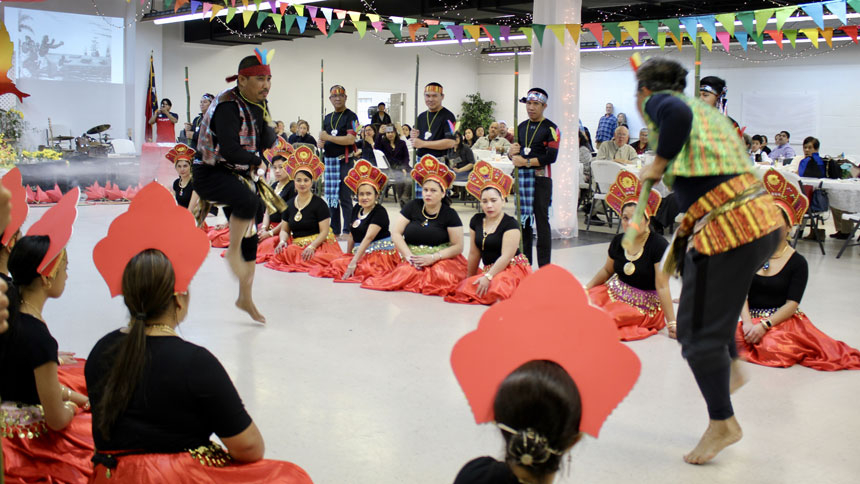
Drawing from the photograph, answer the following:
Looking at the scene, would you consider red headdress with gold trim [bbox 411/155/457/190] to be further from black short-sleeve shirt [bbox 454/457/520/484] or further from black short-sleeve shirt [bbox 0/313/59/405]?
black short-sleeve shirt [bbox 454/457/520/484]

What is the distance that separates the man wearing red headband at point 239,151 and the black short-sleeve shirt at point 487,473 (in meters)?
2.85

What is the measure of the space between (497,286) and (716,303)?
100 inches

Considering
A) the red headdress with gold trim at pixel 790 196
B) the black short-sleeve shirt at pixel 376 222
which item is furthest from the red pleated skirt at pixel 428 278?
the red headdress with gold trim at pixel 790 196

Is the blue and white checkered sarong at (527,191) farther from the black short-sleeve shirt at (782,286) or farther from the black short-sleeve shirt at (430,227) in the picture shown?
the black short-sleeve shirt at (782,286)

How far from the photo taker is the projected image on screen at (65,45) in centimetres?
1432

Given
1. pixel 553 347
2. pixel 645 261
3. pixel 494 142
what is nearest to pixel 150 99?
pixel 494 142

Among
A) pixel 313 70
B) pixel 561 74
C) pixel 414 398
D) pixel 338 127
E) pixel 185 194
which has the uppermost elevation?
pixel 313 70

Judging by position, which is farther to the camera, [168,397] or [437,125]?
[437,125]

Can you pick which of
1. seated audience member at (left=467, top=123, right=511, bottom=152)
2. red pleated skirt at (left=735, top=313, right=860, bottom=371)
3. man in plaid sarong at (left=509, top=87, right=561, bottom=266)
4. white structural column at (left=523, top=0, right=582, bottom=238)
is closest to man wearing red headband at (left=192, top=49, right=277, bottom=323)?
man in plaid sarong at (left=509, top=87, right=561, bottom=266)

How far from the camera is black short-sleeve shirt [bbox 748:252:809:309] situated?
377 centimetres

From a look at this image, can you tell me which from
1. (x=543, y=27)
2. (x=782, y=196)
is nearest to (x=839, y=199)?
(x=543, y=27)

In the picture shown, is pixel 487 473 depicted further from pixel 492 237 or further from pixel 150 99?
pixel 150 99

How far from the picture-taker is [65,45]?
14773 mm

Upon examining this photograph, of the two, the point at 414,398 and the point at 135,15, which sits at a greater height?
the point at 135,15
